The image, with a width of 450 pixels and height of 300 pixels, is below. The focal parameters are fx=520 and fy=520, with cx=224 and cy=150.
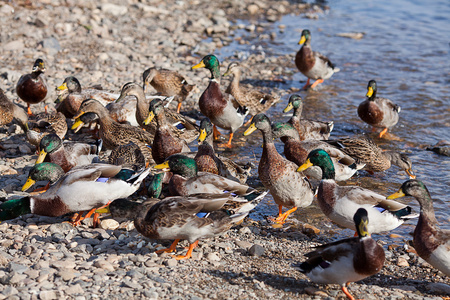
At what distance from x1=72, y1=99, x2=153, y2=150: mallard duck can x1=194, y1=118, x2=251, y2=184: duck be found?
0.96 m

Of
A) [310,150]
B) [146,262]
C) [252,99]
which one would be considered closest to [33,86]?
[252,99]

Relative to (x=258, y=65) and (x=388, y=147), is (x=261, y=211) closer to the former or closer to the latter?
(x=388, y=147)

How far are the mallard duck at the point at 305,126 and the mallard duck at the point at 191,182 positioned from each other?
271cm

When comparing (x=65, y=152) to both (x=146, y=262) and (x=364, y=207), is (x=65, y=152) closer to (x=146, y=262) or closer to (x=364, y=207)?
(x=146, y=262)

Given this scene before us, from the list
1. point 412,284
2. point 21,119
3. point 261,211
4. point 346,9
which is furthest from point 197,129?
point 346,9

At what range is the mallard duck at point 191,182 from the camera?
5.82 meters

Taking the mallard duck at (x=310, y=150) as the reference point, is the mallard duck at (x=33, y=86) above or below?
above

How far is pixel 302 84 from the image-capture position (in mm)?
11953

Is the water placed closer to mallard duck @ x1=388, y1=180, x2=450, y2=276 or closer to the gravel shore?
the gravel shore

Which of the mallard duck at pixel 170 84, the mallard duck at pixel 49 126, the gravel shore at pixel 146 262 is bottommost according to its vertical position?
the gravel shore at pixel 146 262

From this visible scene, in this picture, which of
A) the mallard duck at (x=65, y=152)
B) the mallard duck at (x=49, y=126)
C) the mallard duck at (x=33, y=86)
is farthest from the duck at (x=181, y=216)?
the mallard duck at (x=33, y=86)

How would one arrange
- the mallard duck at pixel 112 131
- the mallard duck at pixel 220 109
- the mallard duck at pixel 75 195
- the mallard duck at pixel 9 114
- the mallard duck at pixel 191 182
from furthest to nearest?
the mallard duck at pixel 220 109 < the mallard duck at pixel 9 114 < the mallard duck at pixel 112 131 < the mallard duck at pixel 191 182 < the mallard duck at pixel 75 195

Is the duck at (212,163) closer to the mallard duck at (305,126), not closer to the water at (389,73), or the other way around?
the water at (389,73)

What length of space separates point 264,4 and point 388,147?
10.2 metres
